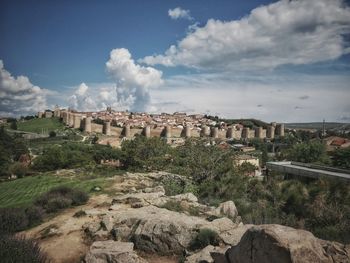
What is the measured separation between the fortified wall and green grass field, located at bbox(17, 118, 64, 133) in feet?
12.3

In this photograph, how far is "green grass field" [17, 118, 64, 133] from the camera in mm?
108062

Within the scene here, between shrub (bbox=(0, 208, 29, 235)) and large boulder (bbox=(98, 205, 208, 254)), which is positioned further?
shrub (bbox=(0, 208, 29, 235))

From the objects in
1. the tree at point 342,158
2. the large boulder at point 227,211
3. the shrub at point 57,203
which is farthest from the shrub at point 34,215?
the tree at point 342,158

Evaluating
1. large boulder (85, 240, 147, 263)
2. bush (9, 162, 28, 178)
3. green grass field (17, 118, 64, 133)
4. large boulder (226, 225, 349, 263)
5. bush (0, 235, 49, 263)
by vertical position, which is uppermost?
large boulder (226, 225, 349, 263)

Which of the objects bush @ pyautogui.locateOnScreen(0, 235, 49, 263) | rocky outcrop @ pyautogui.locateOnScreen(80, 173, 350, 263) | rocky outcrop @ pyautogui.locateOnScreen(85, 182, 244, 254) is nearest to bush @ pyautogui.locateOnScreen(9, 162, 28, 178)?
rocky outcrop @ pyautogui.locateOnScreen(80, 173, 350, 263)

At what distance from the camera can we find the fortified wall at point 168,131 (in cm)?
10444

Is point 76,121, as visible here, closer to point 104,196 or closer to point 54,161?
point 54,161

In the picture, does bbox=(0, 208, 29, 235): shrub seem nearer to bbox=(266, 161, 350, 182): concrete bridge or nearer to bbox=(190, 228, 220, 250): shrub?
bbox=(190, 228, 220, 250): shrub

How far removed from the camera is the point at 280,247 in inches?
190

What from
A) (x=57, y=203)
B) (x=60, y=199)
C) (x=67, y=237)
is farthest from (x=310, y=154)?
(x=67, y=237)

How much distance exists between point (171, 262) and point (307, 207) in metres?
9.82

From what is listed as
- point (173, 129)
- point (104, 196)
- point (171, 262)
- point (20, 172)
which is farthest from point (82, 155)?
point (173, 129)

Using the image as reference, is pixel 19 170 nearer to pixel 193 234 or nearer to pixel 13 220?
pixel 13 220

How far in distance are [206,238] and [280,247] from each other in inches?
161
